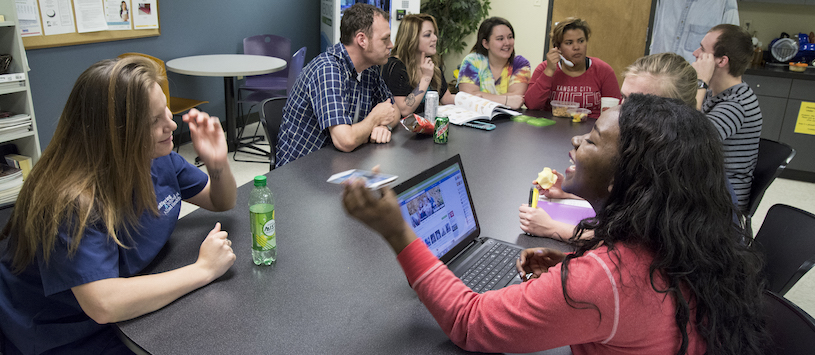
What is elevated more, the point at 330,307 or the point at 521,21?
the point at 521,21

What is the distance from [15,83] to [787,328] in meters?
3.52

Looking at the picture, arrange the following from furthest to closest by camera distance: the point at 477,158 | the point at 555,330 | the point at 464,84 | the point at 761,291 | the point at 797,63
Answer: the point at 797,63, the point at 464,84, the point at 477,158, the point at 761,291, the point at 555,330

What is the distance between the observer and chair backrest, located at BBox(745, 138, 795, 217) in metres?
2.08

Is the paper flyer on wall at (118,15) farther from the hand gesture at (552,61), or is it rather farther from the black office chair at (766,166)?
the black office chair at (766,166)

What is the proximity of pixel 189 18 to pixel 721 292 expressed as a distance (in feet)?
15.2

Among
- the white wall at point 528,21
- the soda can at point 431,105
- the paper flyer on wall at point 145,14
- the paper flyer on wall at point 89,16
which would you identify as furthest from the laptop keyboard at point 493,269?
the white wall at point 528,21

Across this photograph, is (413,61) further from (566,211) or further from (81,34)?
(81,34)

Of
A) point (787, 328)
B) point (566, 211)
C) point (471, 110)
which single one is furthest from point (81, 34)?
point (787, 328)

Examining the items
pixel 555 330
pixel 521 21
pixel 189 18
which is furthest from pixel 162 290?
pixel 521 21

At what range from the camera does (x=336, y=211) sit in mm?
1536

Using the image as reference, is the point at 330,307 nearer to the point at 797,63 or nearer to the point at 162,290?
the point at 162,290

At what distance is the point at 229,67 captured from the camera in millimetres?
4195

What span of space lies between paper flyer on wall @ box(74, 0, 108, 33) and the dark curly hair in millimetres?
4003

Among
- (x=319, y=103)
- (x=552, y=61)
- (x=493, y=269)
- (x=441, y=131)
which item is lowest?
(x=493, y=269)
